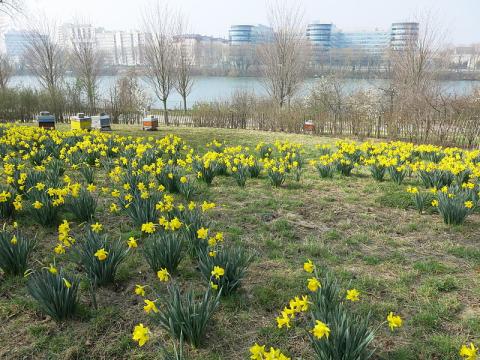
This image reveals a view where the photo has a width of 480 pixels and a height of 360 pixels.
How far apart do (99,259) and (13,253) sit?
0.89m

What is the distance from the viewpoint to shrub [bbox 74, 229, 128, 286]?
119 inches

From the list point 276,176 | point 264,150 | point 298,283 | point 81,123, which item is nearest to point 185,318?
point 298,283

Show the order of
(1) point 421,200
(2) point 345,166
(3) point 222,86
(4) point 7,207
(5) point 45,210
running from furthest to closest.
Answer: (3) point 222,86 < (2) point 345,166 < (1) point 421,200 < (4) point 7,207 < (5) point 45,210

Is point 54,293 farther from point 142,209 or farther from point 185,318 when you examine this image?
point 142,209

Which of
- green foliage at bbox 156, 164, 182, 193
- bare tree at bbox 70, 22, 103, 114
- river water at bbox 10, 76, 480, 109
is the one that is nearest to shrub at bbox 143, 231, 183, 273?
green foliage at bbox 156, 164, 182, 193

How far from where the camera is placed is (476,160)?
671 cm

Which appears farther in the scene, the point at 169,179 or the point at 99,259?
the point at 169,179

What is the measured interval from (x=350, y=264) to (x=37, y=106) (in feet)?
60.9

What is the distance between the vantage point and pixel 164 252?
10.6ft

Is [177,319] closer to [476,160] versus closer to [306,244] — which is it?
[306,244]

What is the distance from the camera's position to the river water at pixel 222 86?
1096 inches

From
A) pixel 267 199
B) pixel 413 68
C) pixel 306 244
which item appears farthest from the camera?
pixel 413 68

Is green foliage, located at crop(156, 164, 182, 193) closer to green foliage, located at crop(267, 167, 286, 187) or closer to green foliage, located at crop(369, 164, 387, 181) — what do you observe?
green foliage, located at crop(267, 167, 286, 187)

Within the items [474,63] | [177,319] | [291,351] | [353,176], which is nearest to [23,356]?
[177,319]
